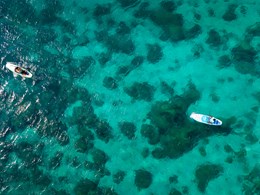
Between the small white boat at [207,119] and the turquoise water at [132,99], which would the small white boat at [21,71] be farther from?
the small white boat at [207,119]

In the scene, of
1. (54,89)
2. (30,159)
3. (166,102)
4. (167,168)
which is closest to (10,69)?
(54,89)

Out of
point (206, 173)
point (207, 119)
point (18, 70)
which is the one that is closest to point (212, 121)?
point (207, 119)

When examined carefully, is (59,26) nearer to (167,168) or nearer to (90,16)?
(90,16)

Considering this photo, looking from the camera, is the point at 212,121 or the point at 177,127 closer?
the point at 212,121

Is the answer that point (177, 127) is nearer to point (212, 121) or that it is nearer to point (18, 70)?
point (212, 121)

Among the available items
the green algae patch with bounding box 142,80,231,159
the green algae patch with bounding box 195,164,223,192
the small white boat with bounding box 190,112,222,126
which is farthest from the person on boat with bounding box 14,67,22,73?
the green algae patch with bounding box 195,164,223,192
